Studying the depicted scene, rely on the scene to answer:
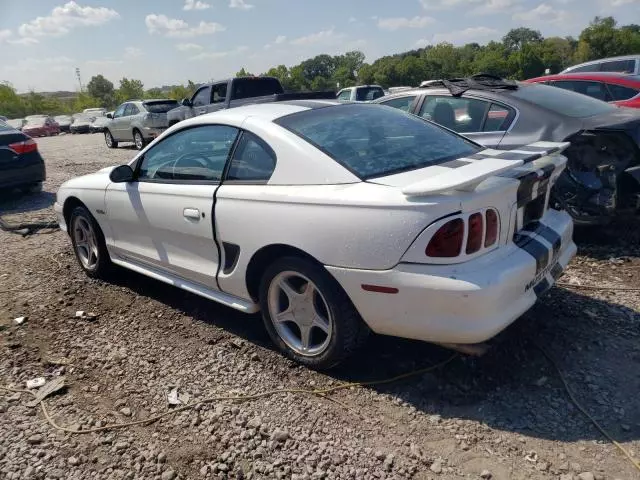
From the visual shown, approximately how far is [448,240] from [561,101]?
3449 millimetres

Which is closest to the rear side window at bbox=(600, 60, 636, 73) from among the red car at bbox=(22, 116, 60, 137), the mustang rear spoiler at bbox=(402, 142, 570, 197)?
the mustang rear spoiler at bbox=(402, 142, 570, 197)

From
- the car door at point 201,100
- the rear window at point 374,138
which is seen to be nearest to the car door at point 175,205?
the rear window at point 374,138

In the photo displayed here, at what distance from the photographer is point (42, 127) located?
3512cm

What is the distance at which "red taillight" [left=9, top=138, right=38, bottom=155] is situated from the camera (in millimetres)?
8930

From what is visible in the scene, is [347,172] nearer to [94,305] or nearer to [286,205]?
[286,205]

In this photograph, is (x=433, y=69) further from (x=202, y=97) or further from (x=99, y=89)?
(x=202, y=97)

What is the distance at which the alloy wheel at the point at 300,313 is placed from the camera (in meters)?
3.04

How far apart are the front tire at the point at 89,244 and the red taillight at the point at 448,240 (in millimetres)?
3297

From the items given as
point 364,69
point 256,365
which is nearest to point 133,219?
point 256,365

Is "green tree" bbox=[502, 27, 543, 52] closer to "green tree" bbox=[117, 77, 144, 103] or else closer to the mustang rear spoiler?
"green tree" bbox=[117, 77, 144, 103]

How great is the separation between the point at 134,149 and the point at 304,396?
16.2 meters

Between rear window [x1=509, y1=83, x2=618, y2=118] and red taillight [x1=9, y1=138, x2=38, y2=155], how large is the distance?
26.4 feet

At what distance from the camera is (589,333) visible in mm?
3383

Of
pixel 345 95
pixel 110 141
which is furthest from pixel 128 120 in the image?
pixel 345 95
